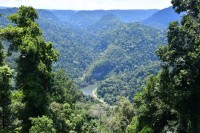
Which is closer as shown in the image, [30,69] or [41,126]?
[41,126]

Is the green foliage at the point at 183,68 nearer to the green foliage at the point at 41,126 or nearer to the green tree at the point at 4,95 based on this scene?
the green foliage at the point at 41,126

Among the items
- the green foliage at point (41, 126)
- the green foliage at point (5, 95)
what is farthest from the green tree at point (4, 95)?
the green foliage at point (41, 126)

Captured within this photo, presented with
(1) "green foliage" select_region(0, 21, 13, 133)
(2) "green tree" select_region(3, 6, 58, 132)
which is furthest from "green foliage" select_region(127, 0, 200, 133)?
(1) "green foliage" select_region(0, 21, 13, 133)

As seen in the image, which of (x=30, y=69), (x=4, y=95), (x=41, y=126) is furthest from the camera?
(x=30, y=69)

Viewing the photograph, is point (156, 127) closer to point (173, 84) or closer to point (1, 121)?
point (173, 84)

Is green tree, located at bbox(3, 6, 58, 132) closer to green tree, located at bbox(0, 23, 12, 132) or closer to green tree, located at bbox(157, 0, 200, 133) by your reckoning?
green tree, located at bbox(0, 23, 12, 132)

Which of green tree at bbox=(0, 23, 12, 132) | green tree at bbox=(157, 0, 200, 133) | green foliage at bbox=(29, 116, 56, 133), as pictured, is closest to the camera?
green foliage at bbox=(29, 116, 56, 133)

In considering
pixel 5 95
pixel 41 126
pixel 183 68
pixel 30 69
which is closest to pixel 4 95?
pixel 5 95

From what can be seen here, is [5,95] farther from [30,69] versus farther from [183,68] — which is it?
[183,68]

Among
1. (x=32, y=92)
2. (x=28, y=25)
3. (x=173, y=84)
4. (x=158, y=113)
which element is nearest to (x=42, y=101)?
(x=32, y=92)
